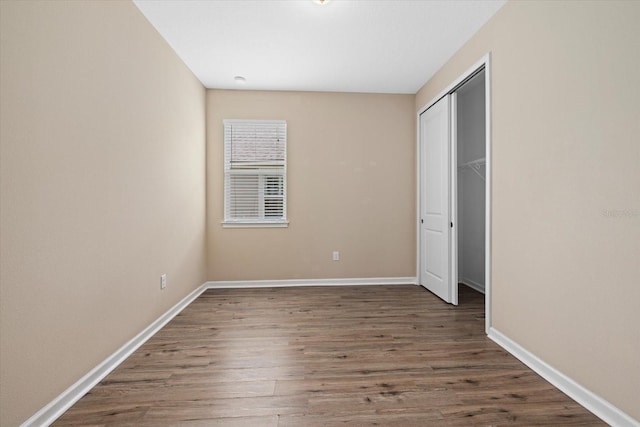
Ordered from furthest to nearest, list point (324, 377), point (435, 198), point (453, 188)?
point (435, 198), point (453, 188), point (324, 377)

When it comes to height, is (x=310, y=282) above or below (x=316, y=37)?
below

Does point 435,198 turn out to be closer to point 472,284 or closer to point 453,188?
point 453,188

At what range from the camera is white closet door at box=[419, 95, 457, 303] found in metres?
3.12

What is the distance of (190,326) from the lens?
256 cm

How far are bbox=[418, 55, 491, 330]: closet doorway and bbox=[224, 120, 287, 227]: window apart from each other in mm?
1872

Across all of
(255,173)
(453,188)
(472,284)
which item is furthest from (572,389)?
(255,173)

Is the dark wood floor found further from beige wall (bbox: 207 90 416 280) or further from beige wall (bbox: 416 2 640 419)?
beige wall (bbox: 207 90 416 280)

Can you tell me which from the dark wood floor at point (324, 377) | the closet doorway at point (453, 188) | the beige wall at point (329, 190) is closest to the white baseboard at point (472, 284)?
the closet doorway at point (453, 188)

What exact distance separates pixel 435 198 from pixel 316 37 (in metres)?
2.18

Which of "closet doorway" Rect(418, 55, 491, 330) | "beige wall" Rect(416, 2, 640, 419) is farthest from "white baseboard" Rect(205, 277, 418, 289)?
"beige wall" Rect(416, 2, 640, 419)

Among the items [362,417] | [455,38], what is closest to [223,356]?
[362,417]

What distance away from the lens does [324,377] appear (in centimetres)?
176

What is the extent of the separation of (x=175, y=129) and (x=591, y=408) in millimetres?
3713

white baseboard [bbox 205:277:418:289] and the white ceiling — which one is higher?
the white ceiling
